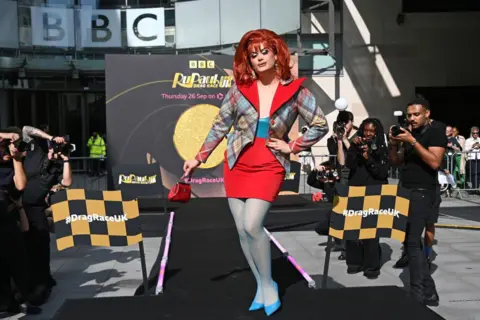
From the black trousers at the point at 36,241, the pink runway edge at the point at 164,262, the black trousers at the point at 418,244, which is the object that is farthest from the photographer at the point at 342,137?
the black trousers at the point at 36,241

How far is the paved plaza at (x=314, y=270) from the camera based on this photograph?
463 centimetres

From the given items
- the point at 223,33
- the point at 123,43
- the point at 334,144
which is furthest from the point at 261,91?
the point at 123,43

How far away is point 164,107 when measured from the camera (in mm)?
8750

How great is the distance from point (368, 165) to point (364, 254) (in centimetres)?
100

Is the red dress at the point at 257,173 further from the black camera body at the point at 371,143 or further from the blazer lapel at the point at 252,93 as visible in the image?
the black camera body at the point at 371,143

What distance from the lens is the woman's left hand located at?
10.0 feet

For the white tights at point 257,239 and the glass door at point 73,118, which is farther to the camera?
the glass door at point 73,118

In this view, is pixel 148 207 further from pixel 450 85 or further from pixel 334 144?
pixel 450 85

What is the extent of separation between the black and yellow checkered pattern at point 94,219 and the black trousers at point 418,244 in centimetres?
230

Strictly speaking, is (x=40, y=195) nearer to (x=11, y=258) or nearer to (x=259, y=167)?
(x=11, y=258)

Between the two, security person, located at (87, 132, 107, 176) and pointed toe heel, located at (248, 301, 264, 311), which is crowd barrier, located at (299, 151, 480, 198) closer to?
security person, located at (87, 132, 107, 176)

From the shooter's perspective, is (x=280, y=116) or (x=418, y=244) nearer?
(x=280, y=116)

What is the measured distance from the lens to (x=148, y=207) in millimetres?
8211

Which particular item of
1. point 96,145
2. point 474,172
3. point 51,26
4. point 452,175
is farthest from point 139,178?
point 51,26
